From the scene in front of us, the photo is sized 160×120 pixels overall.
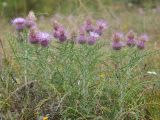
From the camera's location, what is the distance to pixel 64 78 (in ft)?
9.90

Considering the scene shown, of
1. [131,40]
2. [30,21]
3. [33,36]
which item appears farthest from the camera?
[30,21]

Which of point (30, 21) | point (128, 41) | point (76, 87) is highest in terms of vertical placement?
point (30, 21)

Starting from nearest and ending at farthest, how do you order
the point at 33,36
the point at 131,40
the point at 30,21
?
the point at 33,36, the point at 131,40, the point at 30,21

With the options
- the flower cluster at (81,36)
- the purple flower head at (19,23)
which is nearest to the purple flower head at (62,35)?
the flower cluster at (81,36)

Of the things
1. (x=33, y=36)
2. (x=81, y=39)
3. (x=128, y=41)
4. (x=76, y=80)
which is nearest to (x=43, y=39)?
(x=33, y=36)

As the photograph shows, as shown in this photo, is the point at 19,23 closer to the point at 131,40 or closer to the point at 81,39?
the point at 81,39

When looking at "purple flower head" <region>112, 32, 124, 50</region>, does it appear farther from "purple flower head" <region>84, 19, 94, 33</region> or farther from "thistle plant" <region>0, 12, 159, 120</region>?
"purple flower head" <region>84, 19, 94, 33</region>

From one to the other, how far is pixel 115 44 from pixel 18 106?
2.24ft

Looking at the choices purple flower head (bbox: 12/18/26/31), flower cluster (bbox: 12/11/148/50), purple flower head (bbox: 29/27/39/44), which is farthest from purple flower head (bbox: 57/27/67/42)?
purple flower head (bbox: 12/18/26/31)

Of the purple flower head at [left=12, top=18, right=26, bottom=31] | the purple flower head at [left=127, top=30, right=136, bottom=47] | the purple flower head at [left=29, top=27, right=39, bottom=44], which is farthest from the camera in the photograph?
Result: the purple flower head at [left=12, top=18, right=26, bottom=31]

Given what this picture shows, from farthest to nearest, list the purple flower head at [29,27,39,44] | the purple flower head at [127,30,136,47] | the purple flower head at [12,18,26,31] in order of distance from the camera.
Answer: the purple flower head at [12,18,26,31]
the purple flower head at [127,30,136,47]
the purple flower head at [29,27,39,44]

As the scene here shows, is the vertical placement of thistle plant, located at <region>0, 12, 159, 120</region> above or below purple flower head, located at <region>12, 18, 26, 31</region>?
below

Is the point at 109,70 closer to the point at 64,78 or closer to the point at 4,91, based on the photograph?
the point at 64,78

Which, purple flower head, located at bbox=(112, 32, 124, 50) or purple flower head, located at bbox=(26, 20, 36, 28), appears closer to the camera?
purple flower head, located at bbox=(112, 32, 124, 50)
